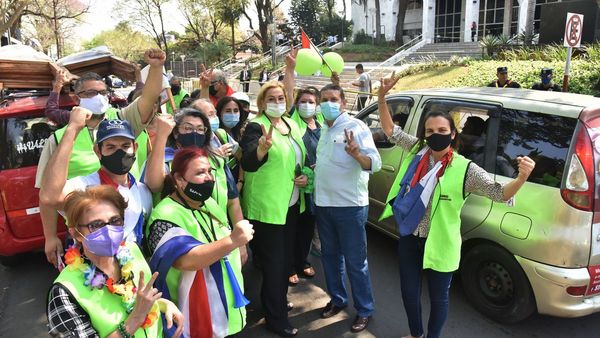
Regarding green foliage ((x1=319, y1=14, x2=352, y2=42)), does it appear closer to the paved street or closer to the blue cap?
the paved street

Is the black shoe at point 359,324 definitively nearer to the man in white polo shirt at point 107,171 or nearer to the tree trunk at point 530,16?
the man in white polo shirt at point 107,171

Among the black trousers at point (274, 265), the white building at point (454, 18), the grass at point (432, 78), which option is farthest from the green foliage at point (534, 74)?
the white building at point (454, 18)

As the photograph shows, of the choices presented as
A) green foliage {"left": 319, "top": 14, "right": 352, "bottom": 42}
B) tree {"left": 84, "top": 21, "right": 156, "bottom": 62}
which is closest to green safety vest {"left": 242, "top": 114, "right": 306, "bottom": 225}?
green foliage {"left": 319, "top": 14, "right": 352, "bottom": 42}

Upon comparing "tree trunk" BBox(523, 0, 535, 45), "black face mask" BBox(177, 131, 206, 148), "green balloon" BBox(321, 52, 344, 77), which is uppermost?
Answer: "tree trunk" BBox(523, 0, 535, 45)

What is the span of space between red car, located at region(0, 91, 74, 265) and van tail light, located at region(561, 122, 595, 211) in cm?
442

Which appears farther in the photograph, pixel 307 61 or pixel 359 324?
pixel 307 61

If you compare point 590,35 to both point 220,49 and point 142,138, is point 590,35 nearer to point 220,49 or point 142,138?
point 142,138

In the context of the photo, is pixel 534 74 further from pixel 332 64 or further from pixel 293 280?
pixel 293 280

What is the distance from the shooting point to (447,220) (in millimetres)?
2850

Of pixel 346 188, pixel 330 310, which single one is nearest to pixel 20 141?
pixel 346 188

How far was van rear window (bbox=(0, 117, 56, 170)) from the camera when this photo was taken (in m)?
4.15

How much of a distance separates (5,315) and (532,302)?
14.1ft

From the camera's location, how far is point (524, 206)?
319 cm

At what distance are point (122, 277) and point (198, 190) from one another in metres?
0.55
